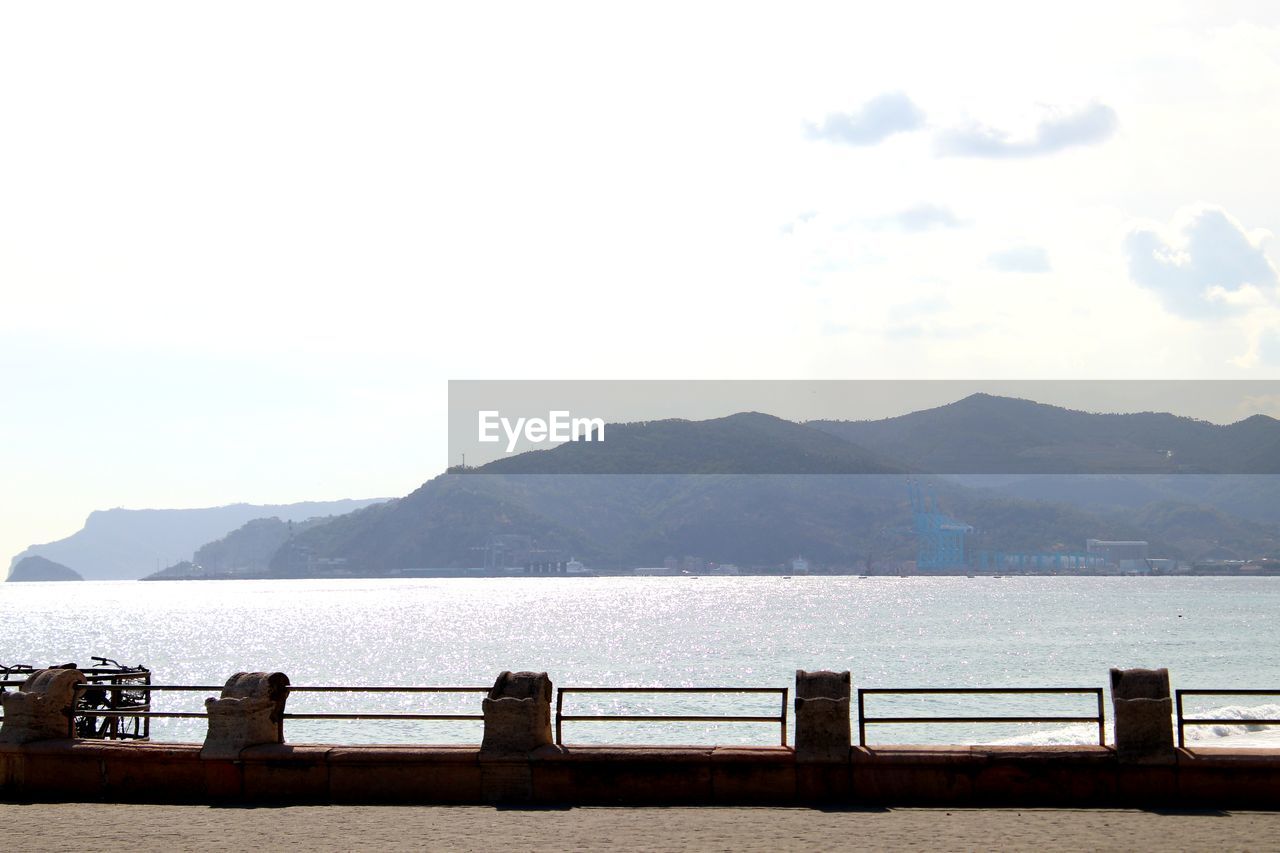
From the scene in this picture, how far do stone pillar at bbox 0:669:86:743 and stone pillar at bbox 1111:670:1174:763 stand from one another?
1057 centimetres

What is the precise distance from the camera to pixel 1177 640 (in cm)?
9419

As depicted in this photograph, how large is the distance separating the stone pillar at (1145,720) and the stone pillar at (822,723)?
2476 mm

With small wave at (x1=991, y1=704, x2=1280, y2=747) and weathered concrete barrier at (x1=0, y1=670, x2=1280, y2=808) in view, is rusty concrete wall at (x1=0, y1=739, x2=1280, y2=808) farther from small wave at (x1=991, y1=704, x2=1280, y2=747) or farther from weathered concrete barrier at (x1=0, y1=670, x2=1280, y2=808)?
small wave at (x1=991, y1=704, x2=1280, y2=747)

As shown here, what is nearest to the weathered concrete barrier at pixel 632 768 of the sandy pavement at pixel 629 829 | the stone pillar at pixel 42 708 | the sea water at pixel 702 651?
the stone pillar at pixel 42 708

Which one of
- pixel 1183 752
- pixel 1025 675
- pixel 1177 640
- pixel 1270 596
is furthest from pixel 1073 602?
pixel 1183 752

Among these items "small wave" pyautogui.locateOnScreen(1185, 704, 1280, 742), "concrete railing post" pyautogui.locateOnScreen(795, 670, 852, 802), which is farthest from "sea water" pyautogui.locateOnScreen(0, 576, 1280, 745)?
"concrete railing post" pyautogui.locateOnScreen(795, 670, 852, 802)

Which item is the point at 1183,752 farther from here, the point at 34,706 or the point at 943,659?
the point at 943,659

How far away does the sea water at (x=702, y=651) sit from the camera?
51875 millimetres

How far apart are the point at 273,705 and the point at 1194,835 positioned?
8685 mm

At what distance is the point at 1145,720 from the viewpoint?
12.6 metres

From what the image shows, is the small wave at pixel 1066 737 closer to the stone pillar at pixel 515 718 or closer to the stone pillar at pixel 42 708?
the stone pillar at pixel 515 718

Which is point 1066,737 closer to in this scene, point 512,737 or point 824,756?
point 824,756

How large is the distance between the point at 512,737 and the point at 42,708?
5102 mm

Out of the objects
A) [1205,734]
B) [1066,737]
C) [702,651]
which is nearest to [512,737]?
[1066,737]
